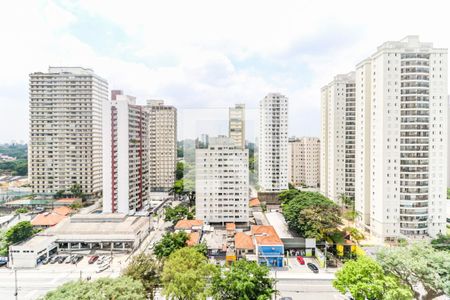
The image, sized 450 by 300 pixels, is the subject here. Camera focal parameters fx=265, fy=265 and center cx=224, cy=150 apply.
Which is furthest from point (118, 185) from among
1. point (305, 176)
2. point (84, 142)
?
point (305, 176)

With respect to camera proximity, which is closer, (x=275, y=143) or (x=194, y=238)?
(x=194, y=238)

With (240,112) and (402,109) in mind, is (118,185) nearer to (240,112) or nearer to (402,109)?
(240,112)

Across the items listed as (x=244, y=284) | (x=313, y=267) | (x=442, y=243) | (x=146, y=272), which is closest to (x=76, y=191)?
(x=146, y=272)

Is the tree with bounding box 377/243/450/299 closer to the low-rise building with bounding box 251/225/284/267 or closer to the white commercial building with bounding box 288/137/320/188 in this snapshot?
the low-rise building with bounding box 251/225/284/267

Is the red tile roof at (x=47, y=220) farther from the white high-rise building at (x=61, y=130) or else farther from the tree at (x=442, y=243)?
the tree at (x=442, y=243)

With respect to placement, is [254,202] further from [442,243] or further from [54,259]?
[54,259]

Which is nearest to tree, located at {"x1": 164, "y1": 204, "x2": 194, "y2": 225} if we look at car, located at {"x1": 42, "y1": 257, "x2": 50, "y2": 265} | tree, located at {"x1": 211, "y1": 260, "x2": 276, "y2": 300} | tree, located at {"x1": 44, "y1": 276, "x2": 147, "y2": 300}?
car, located at {"x1": 42, "y1": 257, "x2": 50, "y2": 265}

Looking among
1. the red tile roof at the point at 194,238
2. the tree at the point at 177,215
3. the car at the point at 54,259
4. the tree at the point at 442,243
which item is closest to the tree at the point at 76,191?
the tree at the point at 177,215
